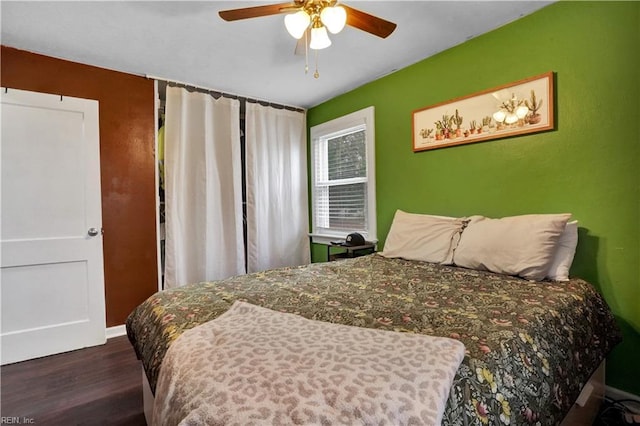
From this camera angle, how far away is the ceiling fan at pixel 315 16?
1485 mm

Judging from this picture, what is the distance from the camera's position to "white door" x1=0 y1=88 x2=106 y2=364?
2.34m

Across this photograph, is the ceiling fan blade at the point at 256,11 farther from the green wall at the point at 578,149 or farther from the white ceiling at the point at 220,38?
the green wall at the point at 578,149

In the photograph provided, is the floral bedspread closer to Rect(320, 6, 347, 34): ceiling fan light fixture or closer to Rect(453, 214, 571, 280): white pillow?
Rect(453, 214, 571, 280): white pillow

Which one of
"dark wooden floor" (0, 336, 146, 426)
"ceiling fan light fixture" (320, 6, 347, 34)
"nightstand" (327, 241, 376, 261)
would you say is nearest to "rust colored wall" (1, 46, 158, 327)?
"dark wooden floor" (0, 336, 146, 426)

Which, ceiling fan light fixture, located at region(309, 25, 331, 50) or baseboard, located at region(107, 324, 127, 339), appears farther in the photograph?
baseboard, located at region(107, 324, 127, 339)

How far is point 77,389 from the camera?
6.52 ft

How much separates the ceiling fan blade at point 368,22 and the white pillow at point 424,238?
132cm

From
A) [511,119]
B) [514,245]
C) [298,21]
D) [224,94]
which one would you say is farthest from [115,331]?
[511,119]

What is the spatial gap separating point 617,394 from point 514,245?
3.34ft

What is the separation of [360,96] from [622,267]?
2.48 metres

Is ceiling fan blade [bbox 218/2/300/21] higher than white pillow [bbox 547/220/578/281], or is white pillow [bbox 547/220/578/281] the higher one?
ceiling fan blade [bbox 218/2/300/21]

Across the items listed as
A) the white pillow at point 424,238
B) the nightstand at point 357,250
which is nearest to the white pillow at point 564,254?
the white pillow at point 424,238

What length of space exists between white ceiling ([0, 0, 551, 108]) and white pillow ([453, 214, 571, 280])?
53.3 inches

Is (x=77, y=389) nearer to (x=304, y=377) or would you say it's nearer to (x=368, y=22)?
(x=304, y=377)
